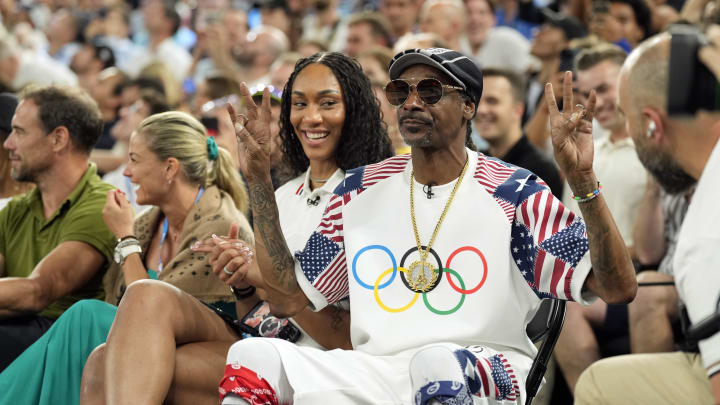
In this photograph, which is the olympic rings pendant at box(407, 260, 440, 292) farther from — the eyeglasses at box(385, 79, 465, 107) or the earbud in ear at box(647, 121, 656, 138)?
the earbud in ear at box(647, 121, 656, 138)

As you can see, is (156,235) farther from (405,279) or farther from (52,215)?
(405,279)

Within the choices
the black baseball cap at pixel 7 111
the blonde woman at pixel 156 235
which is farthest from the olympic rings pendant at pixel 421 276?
the black baseball cap at pixel 7 111

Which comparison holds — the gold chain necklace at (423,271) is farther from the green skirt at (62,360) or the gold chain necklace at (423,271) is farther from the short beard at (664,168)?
the green skirt at (62,360)

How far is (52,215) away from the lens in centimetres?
451

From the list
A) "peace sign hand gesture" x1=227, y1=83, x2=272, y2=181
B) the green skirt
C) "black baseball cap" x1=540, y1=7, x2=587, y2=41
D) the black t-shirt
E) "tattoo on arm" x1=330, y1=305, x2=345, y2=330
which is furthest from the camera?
"black baseball cap" x1=540, y1=7, x2=587, y2=41

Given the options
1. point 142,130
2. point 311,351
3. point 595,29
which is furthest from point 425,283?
point 595,29

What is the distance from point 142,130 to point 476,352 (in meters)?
2.17

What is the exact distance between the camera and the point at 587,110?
273 centimetres

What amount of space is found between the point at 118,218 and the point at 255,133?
4.21ft

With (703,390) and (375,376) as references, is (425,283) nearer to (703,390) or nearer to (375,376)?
(375,376)

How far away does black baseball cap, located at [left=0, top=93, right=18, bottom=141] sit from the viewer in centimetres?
504

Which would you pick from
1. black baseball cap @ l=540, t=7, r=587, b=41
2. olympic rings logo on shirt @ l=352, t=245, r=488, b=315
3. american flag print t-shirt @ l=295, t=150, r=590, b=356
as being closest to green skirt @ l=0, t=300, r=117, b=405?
american flag print t-shirt @ l=295, t=150, r=590, b=356

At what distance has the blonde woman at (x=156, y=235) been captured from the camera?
370 cm

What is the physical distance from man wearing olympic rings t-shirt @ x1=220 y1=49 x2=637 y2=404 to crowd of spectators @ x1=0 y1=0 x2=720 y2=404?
199mm
